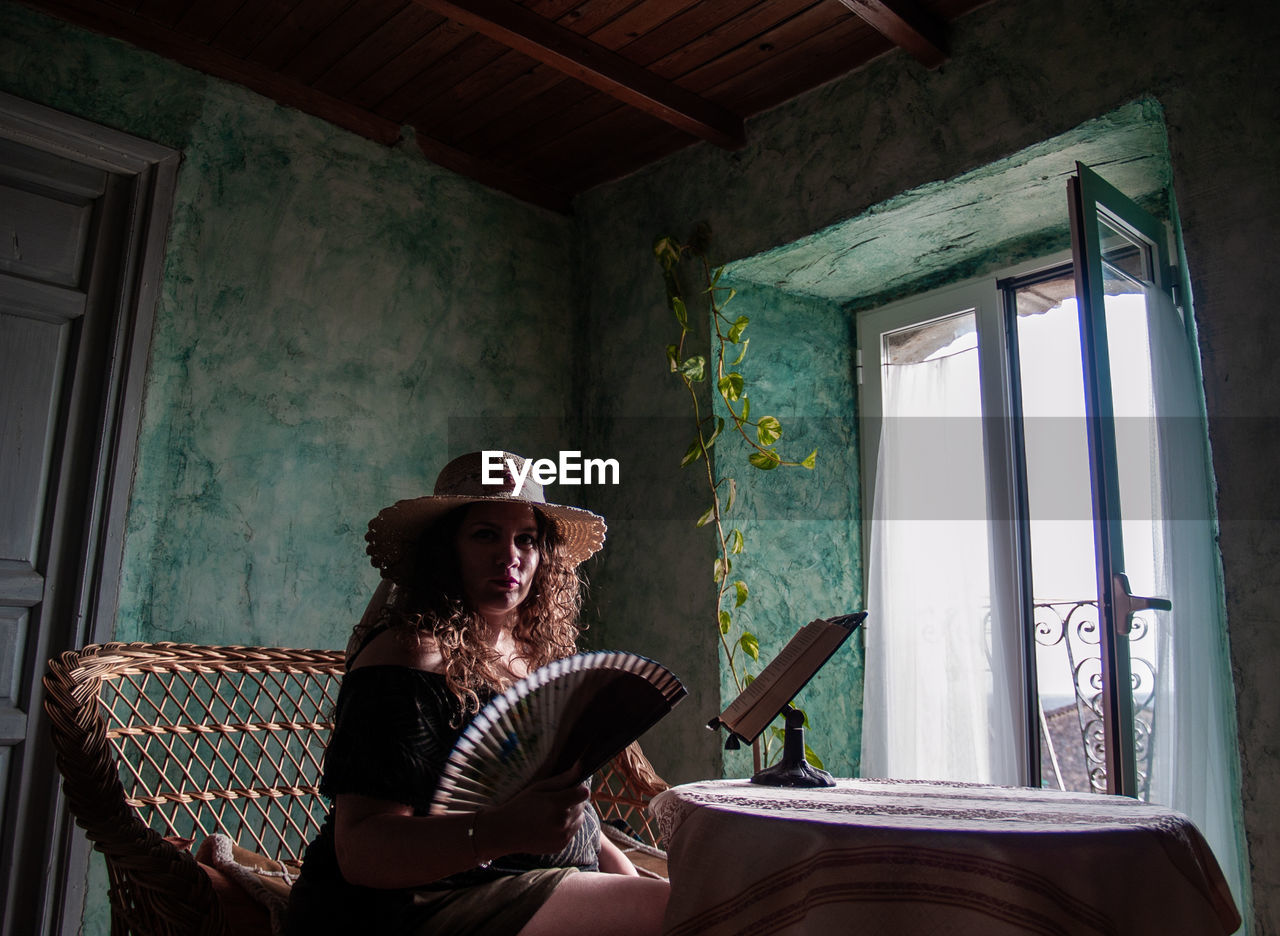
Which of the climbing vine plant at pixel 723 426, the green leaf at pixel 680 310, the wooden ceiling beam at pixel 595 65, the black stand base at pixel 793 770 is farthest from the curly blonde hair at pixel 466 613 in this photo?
the wooden ceiling beam at pixel 595 65

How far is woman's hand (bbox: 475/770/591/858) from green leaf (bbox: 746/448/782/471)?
84.7 inches

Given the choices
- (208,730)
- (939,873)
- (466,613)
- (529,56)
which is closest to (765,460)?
(529,56)

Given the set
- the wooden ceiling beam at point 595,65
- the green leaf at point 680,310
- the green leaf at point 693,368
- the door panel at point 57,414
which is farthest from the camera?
the green leaf at point 680,310

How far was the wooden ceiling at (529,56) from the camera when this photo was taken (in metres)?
2.90

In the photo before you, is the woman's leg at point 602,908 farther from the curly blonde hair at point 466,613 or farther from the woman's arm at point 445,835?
the curly blonde hair at point 466,613

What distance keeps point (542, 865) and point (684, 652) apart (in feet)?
5.89

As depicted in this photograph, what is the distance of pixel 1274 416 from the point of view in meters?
2.20

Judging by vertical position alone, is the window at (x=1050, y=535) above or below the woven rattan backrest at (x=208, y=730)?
above

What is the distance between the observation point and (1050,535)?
3.23 metres

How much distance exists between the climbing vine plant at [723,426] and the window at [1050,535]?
0.47 meters

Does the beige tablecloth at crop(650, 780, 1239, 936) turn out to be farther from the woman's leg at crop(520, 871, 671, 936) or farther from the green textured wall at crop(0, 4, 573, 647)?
the green textured wall at crop(0, 4, 573, 647)

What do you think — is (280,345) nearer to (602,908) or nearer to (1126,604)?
(602,908)

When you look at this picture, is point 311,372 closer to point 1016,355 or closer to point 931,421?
point 931,421

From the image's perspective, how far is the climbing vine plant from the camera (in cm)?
330
